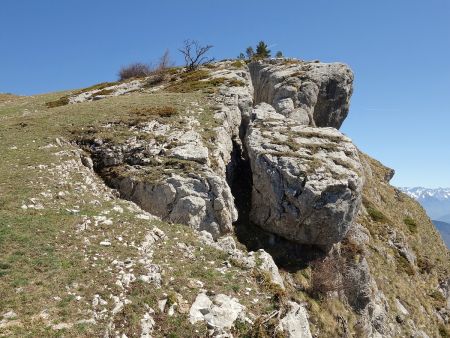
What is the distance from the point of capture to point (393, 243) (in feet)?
143

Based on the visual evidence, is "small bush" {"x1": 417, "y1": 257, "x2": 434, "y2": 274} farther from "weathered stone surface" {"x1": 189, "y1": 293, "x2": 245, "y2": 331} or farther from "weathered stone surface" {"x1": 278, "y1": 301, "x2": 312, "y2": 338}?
"weathered stone surface" {"x1": 189, "y1": 293, "x2": 245, "y2": 331}

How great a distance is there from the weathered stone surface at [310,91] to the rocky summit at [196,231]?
895 cm

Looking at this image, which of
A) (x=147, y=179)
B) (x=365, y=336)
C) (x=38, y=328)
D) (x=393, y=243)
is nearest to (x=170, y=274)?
(x=38, y=328)

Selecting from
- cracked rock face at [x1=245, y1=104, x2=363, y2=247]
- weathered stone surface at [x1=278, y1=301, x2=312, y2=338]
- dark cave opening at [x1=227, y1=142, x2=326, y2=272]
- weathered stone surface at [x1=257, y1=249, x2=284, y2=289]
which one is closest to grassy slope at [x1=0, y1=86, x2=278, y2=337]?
weathered stone surface at [x1=278, y1=301, x2=312, y2=338]

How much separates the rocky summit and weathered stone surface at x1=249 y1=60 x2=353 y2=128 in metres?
8.95

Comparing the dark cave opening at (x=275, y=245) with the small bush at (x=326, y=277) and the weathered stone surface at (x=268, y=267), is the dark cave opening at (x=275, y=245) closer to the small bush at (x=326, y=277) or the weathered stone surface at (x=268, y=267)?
the small bush at (x=326, y=277)

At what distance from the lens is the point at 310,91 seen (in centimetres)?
5588

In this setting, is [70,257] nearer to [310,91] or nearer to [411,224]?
[310,91]

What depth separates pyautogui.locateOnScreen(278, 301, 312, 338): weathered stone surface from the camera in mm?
14688

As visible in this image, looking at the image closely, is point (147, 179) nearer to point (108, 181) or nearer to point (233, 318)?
point (108, 181)

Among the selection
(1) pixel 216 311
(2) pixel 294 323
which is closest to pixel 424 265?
(2) pixel 294 323

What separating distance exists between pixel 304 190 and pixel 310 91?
32979 millimetres

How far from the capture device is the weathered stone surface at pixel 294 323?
14.7 meters

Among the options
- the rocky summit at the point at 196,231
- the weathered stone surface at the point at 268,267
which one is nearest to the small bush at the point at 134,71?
the rocky summit at the point at 196,231
